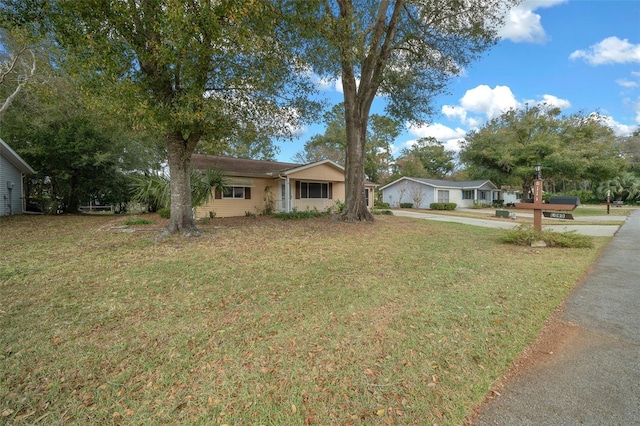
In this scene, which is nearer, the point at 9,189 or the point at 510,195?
the point at 9,189

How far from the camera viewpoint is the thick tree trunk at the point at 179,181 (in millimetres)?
8123

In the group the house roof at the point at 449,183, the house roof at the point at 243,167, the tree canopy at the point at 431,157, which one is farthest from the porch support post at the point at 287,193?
the tree canopy at the point at 431,157

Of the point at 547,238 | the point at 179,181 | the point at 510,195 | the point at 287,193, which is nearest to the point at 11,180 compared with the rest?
the point at 179,181

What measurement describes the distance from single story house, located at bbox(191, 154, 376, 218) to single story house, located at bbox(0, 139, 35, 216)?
7.76 metres

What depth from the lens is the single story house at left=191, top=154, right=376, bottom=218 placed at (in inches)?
615

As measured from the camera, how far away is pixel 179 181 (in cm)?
823

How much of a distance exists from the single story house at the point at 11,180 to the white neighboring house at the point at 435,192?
2925 centimetres

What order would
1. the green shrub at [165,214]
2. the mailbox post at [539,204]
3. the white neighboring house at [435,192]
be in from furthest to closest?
the white neighboring house at [435,192]
the green shrub at [165,214]
the mailbox post at [539,204]

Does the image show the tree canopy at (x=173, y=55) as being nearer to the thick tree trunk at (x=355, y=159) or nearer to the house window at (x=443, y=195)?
the thick tree trunk at (x=355, y=159)

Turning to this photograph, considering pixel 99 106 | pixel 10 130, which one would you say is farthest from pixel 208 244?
pixel 10 130

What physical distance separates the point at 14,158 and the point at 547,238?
71.0 ft

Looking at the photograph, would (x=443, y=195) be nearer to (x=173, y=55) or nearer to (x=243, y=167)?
(x=243, y=167)

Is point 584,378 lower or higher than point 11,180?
lower

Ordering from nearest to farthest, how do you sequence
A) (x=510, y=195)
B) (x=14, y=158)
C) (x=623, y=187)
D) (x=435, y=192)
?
(x=14, y=158)
(x=435, y=192)
(x=623, y=187)
(x=510, y=195)
